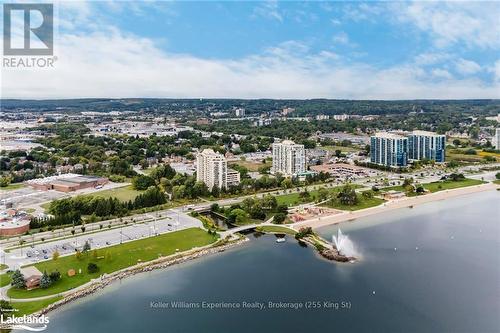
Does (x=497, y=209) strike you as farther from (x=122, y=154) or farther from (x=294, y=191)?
(x=122, y=154)

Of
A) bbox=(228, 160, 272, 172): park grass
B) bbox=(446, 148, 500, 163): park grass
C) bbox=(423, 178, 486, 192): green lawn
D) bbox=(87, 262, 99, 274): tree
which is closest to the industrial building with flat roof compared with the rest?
bbox=(228, 160, 272, 172): park grass

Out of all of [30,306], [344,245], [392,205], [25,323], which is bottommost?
[25,323]

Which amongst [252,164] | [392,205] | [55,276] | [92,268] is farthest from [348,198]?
[55,276]

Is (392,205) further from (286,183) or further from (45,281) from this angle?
(45,281)

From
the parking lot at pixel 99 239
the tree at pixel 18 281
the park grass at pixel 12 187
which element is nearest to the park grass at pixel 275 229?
the parking lot at pixel 99 239

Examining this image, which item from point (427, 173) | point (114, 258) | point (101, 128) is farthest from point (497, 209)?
point (101, 128)

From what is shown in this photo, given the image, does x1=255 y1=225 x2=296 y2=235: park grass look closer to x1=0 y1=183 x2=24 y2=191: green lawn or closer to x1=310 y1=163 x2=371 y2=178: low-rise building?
x1=310 y1=163 x2=371 y2=178: low-rise building

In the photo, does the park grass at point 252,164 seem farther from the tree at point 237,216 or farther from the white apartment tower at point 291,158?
the tree at point 237,216
